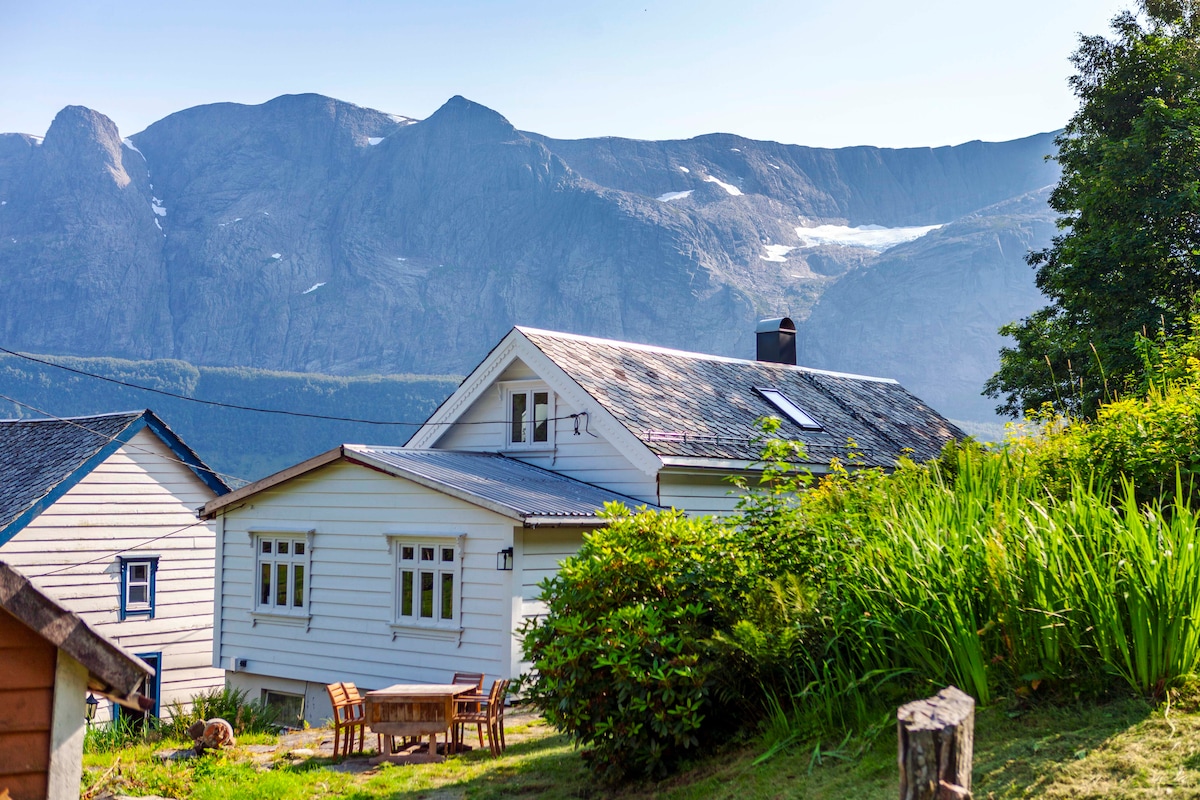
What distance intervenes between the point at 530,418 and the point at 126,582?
10.1 m

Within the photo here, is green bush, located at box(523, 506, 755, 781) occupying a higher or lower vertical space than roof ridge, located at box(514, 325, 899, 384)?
lower

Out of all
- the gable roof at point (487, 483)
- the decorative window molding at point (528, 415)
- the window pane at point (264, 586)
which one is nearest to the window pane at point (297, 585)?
the window pane at point (264, 586)

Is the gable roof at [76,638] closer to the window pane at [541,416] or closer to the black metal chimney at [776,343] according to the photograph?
the window pane at [541,416]

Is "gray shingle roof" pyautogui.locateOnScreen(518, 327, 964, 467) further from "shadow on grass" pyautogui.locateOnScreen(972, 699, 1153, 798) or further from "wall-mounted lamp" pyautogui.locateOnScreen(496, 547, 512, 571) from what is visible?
"shadow on grass" pyautogui.locateOnScreen(972, 699, 1153, 798)

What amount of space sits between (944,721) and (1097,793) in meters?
1.83

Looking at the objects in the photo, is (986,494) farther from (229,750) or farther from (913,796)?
(229,750)

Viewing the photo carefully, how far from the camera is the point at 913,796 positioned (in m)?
3.87

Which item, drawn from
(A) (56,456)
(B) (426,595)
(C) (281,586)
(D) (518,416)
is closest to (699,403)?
(D) (518,416)

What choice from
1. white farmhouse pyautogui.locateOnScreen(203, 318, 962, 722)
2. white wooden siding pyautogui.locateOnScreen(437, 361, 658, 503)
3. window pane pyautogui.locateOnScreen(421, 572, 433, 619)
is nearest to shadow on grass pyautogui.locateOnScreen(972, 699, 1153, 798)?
white farmhouse pyautogui.locateOnScreen(203, 318, 962, 722)

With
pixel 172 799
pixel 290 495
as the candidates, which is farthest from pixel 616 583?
pixel 290 495

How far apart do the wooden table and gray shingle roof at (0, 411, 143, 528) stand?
12.3 metres

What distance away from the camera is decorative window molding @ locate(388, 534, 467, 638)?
50.9 feet

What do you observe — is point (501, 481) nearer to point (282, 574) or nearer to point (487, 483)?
point (487, 483)

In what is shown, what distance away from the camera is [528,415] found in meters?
19.6
